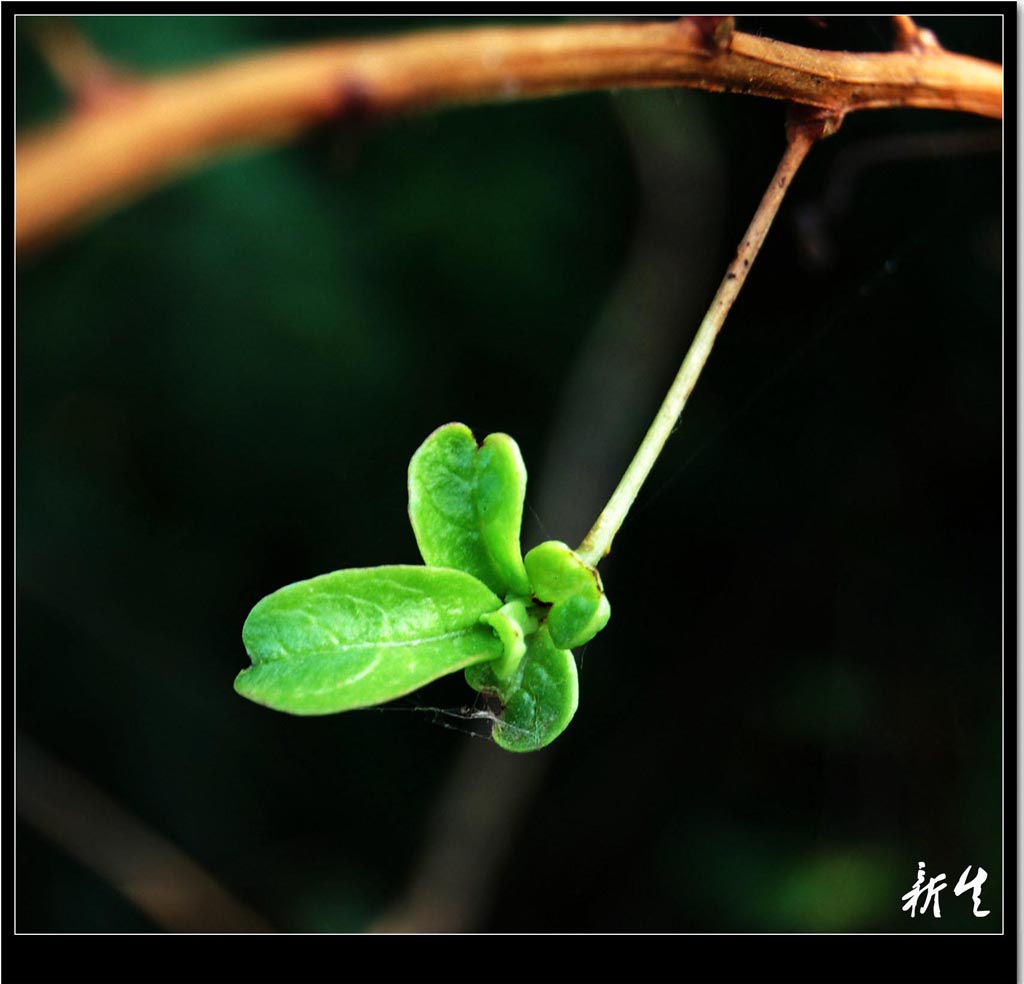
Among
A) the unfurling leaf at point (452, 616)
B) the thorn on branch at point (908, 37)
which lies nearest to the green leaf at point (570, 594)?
the unfurling leaf at point (452, 616)

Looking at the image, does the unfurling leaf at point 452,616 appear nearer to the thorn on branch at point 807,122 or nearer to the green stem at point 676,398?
the green stem at point 676,398

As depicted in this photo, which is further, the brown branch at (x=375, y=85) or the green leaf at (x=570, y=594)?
the green leaf at (x=570, y=594)

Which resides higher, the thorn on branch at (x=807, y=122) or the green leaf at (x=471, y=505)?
the thorn on branch at (x=807, y=122)

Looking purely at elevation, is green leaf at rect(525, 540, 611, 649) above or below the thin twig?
below

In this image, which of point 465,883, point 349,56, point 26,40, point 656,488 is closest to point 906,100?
point 349,56

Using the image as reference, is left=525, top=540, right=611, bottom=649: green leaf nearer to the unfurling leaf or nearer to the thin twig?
the unfurling leaf

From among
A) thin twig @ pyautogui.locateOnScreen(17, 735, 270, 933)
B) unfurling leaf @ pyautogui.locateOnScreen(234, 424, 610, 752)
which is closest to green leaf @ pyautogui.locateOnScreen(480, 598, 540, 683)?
unfurling leaf @ pyautogui.locateOnScreen(234, 424, 610, 752)
